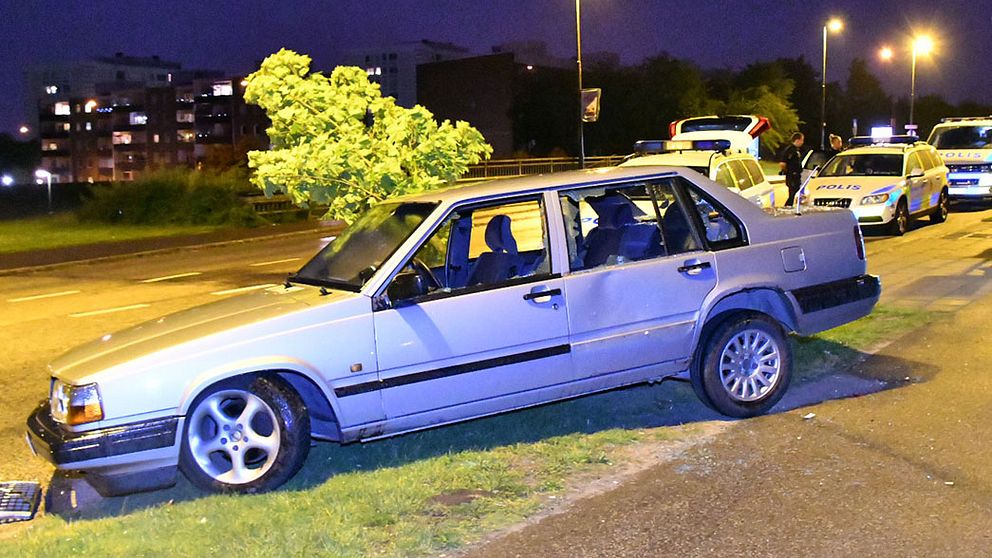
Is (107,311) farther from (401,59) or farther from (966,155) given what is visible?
(401,59)

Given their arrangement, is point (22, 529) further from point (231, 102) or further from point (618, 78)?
point (231, 102)

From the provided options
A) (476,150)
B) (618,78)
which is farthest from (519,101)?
(476,150)

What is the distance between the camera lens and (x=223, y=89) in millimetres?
122812

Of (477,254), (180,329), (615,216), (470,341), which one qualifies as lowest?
(470,341)

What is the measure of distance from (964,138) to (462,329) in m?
22.9

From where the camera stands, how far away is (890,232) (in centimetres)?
1852

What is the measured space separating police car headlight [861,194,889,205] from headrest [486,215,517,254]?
1333 cm

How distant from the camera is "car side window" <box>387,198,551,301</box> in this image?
18.7 feet

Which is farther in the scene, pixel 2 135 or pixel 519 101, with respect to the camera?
pixel 2 135


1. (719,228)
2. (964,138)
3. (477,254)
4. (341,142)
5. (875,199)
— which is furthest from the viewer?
(964,138)

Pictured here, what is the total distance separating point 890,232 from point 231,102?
114078 mm

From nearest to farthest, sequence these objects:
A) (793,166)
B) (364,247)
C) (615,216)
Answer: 1. (364,247)
2. (615,216)
3. (793,166)

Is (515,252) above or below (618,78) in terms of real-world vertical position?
below

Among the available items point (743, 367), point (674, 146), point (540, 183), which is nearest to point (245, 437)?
point (540, 183)
